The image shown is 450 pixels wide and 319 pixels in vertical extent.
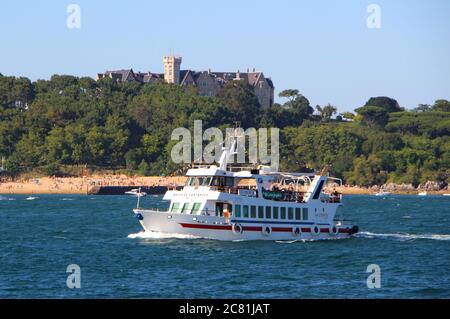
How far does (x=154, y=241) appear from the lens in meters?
70.9

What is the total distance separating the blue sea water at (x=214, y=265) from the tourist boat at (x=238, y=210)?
1.23 m

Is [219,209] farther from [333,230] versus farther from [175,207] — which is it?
[333,230]

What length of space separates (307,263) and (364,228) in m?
31.4

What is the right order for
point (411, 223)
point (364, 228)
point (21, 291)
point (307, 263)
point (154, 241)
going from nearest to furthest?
point (21, 291) < point (307, 263) < point (154, 241) < point (364, 228) < point (411, 223)

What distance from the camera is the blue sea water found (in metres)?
50.2

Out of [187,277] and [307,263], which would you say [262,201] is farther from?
[187,277]

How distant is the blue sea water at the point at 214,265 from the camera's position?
1977 inches

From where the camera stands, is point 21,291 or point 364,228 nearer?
point 21,291

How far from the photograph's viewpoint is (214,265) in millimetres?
59656

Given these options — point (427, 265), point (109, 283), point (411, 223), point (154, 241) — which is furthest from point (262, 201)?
point (411, 223)

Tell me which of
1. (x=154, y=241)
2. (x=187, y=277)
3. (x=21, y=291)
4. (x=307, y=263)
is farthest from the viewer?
(x=154, y=241)

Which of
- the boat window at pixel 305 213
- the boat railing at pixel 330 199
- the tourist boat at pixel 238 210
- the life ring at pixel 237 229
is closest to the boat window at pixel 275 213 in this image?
the tourist boat at pixel 238 210

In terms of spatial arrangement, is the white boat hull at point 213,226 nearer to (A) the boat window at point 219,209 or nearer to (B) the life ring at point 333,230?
(A) the boat window at point 219,209

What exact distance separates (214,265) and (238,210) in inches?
455
